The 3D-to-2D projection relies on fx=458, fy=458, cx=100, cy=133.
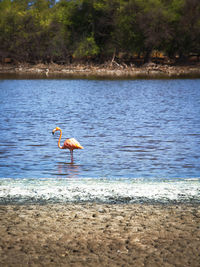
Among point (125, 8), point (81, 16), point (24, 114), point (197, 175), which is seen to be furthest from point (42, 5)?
point (197, 175)

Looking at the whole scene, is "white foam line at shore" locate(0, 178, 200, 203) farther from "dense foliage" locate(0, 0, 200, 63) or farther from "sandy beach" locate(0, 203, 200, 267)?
"dense foliage" locate(0, 0, 200, 63)

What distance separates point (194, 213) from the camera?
6250 mm

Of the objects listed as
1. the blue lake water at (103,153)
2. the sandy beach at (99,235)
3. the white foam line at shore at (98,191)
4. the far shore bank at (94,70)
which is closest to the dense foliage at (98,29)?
the far shore bank at (94,70)

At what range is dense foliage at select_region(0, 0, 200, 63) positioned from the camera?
6094 cm

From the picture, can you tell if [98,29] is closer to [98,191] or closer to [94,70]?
[94,70]

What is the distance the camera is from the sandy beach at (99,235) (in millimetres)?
4762

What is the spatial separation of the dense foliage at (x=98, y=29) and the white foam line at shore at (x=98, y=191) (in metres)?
52.9

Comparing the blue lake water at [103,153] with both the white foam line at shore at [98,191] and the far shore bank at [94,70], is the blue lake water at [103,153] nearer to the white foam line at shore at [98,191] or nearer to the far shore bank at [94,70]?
the white foam line at shore at [98,191]

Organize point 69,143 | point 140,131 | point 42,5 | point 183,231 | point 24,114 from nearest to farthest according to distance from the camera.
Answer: point 183,231 < point 69,143 < point 140,131 < point 24,114 < point 42,5

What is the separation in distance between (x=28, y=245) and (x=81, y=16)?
66516mm

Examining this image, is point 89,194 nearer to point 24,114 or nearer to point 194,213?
point 194,213

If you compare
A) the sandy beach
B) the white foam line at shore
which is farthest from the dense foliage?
the sandy beach

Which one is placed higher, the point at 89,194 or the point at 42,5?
the point at 42,5

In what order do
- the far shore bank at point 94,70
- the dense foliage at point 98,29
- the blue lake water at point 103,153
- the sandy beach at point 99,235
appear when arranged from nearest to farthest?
the sandy beach at point 99,235 < the blue lake water at point 103,153 < the far shore bank at point 94,70 < the dense foliage at point 98,29
